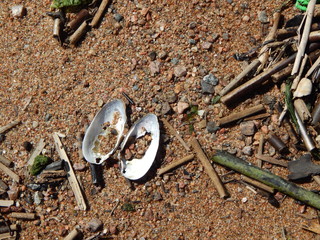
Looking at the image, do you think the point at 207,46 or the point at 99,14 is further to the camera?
the point at 99,14

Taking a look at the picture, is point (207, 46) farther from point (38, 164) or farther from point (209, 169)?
point (38, 164)

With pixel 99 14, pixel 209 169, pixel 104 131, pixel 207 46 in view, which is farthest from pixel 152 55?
pixel 209 169

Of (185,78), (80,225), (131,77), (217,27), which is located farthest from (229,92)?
(80,225)

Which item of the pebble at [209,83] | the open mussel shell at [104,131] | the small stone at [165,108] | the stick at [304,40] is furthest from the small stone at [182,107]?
the stick at [304,40]

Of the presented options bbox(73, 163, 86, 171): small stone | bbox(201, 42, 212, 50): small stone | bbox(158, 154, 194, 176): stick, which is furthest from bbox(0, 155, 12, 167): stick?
bbox(201, 42, 212, 50): small stone

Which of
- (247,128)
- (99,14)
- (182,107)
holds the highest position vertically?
(99,14)

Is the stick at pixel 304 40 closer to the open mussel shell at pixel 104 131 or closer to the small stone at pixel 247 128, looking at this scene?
the small stone at pixel 247 128
